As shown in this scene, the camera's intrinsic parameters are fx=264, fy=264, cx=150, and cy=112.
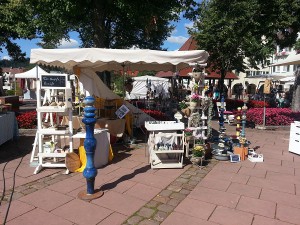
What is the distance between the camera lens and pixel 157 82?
2433 centimetres

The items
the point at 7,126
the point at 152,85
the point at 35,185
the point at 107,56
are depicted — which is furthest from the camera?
the point at 152,85

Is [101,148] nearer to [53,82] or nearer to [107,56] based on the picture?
[53,82]

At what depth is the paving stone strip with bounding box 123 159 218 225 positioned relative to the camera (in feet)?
11.5

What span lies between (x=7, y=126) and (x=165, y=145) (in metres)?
4.52

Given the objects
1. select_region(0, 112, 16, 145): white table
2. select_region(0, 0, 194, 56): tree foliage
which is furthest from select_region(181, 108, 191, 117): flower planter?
select_region(0, 0, 194, 56): tree foliage

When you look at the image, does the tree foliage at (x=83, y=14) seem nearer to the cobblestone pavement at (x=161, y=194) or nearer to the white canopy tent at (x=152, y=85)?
the cobblestone pavement at (x=161, y=194)

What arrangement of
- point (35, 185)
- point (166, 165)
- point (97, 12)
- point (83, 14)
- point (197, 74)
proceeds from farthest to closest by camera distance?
point (83, 14)
point (97, 12)
point (197, 74)
point (166, 165)
point (35, 185)

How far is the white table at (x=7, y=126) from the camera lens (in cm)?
684

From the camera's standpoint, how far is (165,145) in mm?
5566

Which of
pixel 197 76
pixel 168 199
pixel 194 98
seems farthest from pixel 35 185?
pixel 197 76

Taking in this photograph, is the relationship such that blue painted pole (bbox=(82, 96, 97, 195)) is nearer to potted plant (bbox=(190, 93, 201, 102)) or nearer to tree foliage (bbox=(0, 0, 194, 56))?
potted plant (bbox=(190, 93, 201, 102))

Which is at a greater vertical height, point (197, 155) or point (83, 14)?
point (83, 14)

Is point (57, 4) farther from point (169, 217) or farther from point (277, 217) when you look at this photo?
point (277, 217)

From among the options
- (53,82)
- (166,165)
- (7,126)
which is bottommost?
(166,165)
